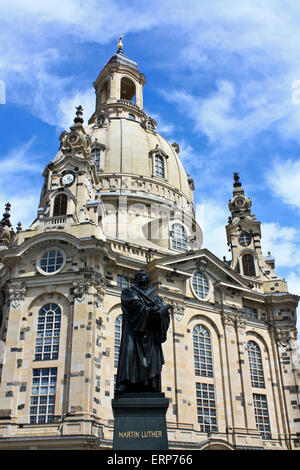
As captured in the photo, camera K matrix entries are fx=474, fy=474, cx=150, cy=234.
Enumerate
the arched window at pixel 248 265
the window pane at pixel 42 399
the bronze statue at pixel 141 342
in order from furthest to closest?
1. the arched window at pixel 248 265
2. the window pane at pixel 42 399
3. the bronze statue at pixel 141 342

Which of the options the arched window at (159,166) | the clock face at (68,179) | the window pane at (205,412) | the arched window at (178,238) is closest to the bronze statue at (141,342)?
the window pane at (205,412)

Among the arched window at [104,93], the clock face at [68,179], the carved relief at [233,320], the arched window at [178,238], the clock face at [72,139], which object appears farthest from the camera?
the arched window at [104,93]

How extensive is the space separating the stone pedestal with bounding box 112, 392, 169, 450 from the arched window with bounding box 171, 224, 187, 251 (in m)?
35.2

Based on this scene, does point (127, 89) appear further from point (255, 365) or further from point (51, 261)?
point (255, 365)

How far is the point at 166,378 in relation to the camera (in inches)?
1361

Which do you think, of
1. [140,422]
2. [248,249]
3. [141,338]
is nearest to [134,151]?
[248,249]

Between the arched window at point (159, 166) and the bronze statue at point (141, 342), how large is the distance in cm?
4060

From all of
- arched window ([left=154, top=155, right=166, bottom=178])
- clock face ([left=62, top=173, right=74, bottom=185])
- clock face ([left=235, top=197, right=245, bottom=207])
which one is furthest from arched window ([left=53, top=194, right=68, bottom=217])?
clock face ([left=235, top=197, right=245, bottom=207])

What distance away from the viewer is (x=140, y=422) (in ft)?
38.7

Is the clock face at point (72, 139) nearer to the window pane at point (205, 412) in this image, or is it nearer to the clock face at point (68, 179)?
the clock face at point (68, 179)

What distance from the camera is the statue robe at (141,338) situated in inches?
485
